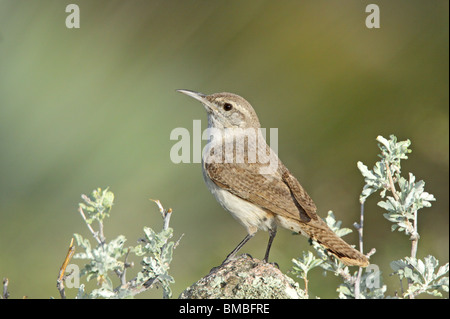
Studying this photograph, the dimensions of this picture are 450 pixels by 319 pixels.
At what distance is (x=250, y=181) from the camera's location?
3852 millimetres

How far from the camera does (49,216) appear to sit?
3.92 metres

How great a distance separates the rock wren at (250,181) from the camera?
3518mm

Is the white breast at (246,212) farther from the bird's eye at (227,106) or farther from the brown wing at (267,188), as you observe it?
the bird's eye at (227,106)

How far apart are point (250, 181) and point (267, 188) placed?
0.14 metres

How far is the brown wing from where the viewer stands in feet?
11.8

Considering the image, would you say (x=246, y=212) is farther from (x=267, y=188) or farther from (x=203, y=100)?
(x=203, y=100)

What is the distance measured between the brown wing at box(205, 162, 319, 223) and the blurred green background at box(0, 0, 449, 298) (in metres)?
0.56

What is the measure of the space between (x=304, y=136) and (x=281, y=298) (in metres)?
2.17

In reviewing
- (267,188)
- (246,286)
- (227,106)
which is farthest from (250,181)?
(246,286)

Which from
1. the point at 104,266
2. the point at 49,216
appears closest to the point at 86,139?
the point at 49,216

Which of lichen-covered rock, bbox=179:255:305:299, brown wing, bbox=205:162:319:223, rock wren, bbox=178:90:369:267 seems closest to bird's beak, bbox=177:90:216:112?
rock wren, bbox=178:90:369:267

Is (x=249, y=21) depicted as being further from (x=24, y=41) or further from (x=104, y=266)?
(x=104, y=266)

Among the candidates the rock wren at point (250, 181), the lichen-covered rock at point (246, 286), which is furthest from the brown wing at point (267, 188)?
the lichen-covered rock at point (246, 286)

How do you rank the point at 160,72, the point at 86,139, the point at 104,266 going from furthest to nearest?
the point at 160,72 < the point at 86,139 < the point at 104,266
